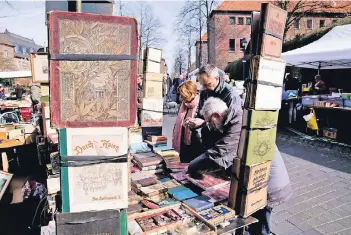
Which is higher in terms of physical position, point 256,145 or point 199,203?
point 256,145

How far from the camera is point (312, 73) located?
1427 centimetres

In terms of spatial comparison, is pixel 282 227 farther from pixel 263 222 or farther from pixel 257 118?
pixel 257 118

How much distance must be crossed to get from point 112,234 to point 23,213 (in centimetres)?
288

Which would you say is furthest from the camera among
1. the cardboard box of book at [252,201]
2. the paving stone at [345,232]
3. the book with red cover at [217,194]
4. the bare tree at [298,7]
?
the bare tree at [298,7]

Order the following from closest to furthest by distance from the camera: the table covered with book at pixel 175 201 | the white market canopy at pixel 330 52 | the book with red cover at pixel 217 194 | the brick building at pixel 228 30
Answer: the table covered with book at pixel 175 201 < the book with red cover at pixel 217 194 < the white market canopy at pixel 330 52 < the brick building at pixel 228 30

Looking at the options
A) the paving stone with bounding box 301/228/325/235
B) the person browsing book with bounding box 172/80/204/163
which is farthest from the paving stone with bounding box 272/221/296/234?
the person browsing book with bounding box 172/80/204/163

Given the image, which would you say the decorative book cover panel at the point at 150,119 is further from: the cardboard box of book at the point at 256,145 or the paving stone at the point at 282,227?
the cardboard box of book at the point at 256,145

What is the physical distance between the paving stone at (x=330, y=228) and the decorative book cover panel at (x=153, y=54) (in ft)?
11.2

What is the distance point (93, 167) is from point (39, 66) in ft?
9.69

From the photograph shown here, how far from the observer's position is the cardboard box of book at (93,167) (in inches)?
62.6

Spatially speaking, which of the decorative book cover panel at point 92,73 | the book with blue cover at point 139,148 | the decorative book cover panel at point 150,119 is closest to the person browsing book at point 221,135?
the book with blue cover at point 139,148

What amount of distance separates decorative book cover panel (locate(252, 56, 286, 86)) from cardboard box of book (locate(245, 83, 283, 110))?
0.15 feet

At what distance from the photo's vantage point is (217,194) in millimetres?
2539

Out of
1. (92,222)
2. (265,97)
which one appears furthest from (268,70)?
(92,222)
